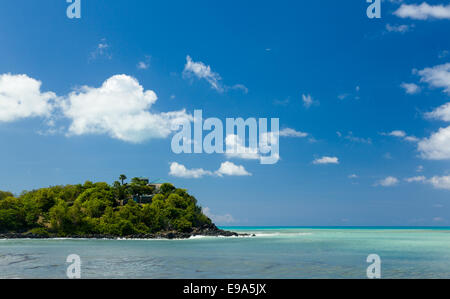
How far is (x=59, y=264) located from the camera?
110ft

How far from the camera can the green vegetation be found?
9119cm

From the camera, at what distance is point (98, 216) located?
95062 millimetres

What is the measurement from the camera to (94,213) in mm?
94375

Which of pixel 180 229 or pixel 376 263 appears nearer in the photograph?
pixel 376 263

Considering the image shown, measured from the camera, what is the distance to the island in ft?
295

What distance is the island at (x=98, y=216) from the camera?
295 feet

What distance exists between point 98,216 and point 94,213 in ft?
4.56
